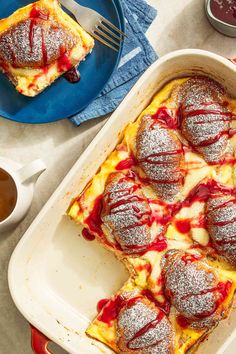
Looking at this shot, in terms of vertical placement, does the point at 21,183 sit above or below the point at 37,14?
below

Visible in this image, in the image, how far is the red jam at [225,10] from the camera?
213cm

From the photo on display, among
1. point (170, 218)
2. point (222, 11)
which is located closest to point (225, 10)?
point (222, 11)

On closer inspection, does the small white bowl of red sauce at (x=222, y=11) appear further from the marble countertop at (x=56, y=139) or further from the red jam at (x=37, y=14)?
the red jam at (x=37, y=14)

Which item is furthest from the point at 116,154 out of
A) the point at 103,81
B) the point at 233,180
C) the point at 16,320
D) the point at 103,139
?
the point at 16,320

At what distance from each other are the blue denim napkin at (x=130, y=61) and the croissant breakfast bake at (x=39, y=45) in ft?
0.49

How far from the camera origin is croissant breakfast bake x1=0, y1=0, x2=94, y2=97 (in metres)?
2.09

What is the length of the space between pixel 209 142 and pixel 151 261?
43 centimetres

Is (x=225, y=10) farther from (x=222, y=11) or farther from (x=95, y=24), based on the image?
(x=95, y=24)

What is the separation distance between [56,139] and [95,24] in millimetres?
419

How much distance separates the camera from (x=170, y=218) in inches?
84.0

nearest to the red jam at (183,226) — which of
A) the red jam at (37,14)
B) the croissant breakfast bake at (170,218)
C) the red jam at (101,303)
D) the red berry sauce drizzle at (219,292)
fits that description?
the croissant breakfast bake at (170,218)

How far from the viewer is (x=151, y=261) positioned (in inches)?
84.0

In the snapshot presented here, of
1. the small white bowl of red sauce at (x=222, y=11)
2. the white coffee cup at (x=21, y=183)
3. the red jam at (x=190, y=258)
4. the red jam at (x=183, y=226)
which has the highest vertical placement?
the small white bowl of red sauce at (x=222, y=11)

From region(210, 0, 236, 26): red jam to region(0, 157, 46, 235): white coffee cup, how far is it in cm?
76
